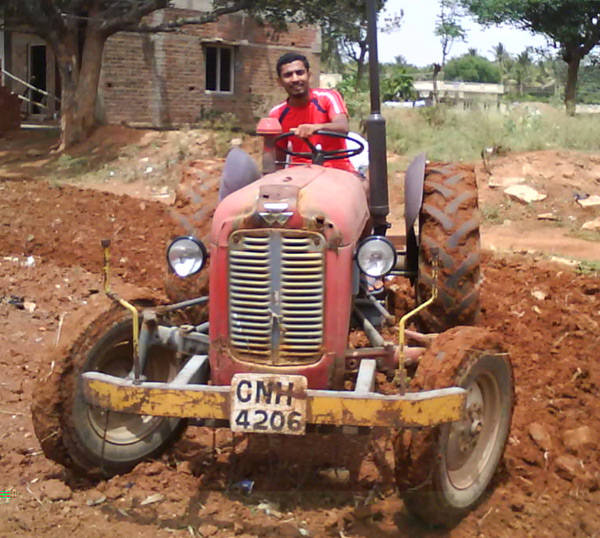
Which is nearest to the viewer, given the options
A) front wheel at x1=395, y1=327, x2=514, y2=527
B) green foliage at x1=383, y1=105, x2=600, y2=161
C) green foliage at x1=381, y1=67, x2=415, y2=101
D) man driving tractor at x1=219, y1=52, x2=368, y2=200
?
front wheel at x1=395, y1=327, x2=514, y2=527

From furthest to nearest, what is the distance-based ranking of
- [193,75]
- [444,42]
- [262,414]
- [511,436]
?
[444,42], [193,75], [511,436], [262,414]

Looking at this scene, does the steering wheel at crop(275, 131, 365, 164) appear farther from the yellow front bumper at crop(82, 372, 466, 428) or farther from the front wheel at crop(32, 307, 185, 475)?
the yellow front bumper at crop(82, 372, 466, 428)

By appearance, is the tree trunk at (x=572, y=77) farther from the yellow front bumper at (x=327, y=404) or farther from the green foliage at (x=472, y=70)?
the green foliage at (x=472, y=70)

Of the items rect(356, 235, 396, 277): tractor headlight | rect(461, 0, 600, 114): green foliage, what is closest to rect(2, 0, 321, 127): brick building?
rect(461, 0, 600, 114): green foliage

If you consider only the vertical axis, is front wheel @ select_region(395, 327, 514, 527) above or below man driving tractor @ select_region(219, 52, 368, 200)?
below

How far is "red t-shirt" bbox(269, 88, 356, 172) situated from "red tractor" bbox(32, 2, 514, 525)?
0.89m

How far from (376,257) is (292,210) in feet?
1.66

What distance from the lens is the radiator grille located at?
13.8 feet

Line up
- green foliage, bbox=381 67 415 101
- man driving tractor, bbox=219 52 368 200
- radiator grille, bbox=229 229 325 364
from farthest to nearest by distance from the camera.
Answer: green foliage, bbox=381 67 415 101 → man driving tractor, bbox=219 52 368 200 → radiator grille, bbox=229 229 325 364

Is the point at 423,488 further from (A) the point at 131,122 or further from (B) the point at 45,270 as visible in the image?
(A) the point at 131,122

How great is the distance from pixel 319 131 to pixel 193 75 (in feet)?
67.5

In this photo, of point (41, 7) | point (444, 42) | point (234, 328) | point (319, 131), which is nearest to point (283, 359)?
point (234, 328)

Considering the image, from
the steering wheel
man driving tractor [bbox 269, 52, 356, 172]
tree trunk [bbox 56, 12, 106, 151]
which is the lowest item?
the steering wheel

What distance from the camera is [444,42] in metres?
36.1
